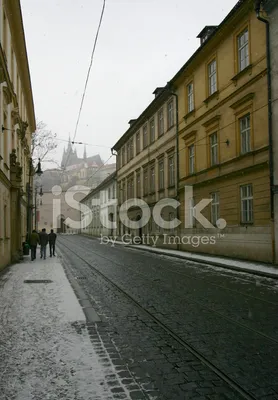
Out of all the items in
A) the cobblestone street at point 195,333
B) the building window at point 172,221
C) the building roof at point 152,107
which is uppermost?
the building roof at point 152,107

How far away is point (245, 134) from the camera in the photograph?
19000 millimetres

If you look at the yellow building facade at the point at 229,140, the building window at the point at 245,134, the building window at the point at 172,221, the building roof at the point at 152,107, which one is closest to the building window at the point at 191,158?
the yellow building facade at the point at 229,140

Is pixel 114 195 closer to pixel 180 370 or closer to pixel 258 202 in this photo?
pixel 258 202

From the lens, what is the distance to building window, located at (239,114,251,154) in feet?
61.4

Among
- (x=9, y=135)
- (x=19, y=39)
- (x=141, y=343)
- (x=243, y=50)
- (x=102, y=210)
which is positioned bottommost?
(x=141, y=343)

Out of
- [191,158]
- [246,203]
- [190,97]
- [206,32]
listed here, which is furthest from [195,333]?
[206,32]

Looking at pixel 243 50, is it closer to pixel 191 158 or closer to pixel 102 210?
pixel 191 158

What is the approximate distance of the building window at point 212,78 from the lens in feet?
73.0

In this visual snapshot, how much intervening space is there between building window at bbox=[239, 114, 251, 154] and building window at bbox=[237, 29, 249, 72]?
7.53 feet

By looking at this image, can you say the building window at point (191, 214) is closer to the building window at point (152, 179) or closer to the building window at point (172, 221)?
the building window at point (172, 221)

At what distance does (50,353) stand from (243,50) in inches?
682

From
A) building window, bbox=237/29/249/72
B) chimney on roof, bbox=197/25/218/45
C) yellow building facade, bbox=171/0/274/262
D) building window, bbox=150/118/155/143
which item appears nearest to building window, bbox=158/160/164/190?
building window, bbox=150/118/155/143

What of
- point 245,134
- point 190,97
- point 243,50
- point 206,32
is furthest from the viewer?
point 190,97

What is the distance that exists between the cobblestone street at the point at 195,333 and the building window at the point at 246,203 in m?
6.22
